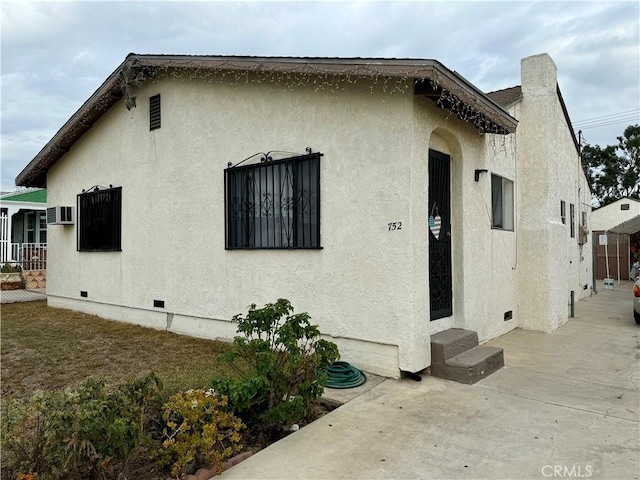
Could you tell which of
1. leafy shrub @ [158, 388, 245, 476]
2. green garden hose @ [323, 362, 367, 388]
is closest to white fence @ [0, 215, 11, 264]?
green garden hose @ [323, 362, 367, 388]

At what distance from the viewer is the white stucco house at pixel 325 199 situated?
16.6ft

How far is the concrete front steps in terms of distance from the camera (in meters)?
4.95

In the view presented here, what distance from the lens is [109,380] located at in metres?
5.01

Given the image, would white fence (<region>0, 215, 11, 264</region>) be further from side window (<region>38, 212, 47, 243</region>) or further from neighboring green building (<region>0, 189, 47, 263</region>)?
side window (<region>38, 212, 47, 243</region>)

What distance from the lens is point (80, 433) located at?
100 inches

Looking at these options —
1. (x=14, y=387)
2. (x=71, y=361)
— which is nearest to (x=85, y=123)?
(x=71, y=361)

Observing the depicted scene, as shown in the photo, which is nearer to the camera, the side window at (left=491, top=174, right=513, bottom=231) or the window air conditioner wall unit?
the side window at (left=491, top=174, right=513, bottom=231)

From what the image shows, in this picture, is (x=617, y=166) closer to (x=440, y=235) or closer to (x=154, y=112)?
(x=440, y=235)

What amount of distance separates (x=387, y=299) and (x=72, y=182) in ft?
28.8

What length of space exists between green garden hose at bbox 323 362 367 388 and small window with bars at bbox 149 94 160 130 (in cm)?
575

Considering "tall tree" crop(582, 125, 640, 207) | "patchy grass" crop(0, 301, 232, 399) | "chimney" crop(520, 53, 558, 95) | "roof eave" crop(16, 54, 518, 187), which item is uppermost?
"tall tree" crop(582, 125, 640, 207)

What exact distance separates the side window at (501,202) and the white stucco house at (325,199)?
4 cm

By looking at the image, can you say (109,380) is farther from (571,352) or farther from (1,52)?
(571,352)

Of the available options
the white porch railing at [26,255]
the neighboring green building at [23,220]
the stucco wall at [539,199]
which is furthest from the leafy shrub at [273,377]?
the neighboring green building at [23,220]
